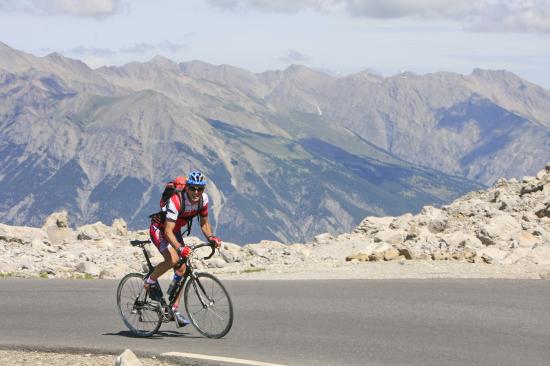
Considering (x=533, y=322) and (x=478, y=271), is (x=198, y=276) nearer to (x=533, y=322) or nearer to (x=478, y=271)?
(x=533, y=322)

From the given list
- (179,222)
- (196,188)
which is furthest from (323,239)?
(196,188)

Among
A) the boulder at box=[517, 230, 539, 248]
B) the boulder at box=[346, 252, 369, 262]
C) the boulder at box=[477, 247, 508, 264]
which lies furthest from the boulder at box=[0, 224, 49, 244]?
the boulder at box=[517, 230, 539, 248]

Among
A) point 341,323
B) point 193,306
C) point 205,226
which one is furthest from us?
point 341,323

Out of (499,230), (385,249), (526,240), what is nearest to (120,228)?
(385,249)

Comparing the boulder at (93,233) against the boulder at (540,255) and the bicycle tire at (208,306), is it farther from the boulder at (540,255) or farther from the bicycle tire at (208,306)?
the bicycle tire at (208,306)

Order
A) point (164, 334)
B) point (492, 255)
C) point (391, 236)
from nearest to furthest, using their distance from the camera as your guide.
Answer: point (164, 334) → point (492, 255) → point (391, 236)

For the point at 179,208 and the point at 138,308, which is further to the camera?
the point at 138,308

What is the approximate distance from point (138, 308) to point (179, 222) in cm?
171

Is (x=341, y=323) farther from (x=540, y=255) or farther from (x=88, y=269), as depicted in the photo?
(x=88, y=269)

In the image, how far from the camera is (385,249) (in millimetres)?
21234

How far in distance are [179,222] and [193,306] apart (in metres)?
1.20

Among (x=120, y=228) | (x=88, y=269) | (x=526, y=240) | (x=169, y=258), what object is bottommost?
(x=120, y=228)

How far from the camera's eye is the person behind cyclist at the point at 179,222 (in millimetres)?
11078

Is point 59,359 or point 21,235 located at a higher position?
point 59,359
